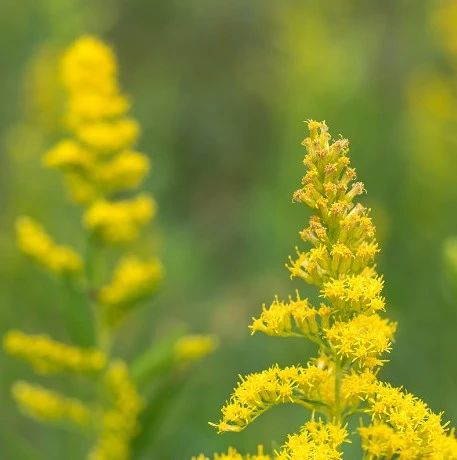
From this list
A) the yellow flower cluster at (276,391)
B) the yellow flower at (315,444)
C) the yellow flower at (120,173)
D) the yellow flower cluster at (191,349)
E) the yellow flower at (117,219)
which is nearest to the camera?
the yellow flower at (315,444)

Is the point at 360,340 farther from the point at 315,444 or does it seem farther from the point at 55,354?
the point at 55,354

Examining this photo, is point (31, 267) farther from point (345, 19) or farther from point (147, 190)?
point (345, 19)

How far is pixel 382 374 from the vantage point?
21.4 ft

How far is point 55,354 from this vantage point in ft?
14.2

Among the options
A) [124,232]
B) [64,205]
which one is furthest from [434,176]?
[124,232]

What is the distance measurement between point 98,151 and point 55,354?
85cm

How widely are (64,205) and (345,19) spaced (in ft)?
13.8

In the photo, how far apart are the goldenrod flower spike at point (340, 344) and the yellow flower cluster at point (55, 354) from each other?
1.67m

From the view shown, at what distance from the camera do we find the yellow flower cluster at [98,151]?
450 centimetres

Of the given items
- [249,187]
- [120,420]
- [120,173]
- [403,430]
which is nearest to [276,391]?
[403,430]

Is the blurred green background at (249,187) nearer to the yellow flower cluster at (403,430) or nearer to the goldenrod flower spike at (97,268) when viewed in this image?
the goldenrod flower spike at (97,268)

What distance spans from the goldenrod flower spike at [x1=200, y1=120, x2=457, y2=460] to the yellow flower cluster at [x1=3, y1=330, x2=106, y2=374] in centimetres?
167

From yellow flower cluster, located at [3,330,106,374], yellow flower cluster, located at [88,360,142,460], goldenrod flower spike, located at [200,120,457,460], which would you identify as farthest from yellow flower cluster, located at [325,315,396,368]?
yellow flower cluster, located at [3,330,106,374]

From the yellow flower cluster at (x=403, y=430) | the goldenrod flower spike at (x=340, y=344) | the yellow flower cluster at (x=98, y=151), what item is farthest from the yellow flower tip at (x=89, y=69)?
the yellow flower cluster at (x=403, y=430)
